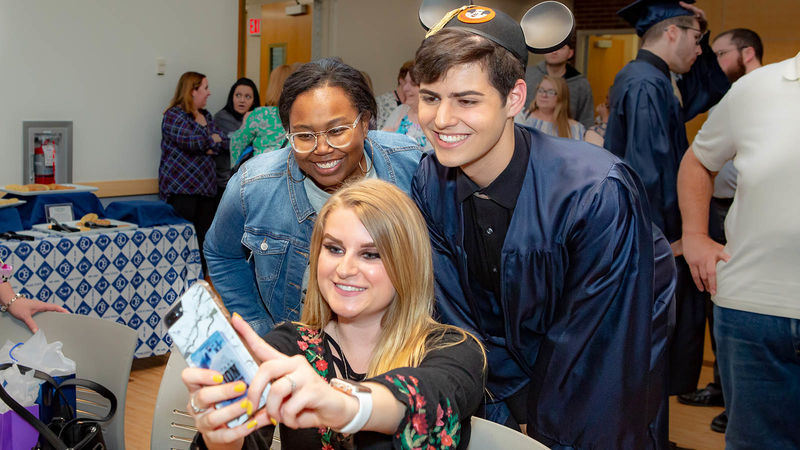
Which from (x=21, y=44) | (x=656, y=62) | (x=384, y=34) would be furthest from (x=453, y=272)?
(x=384, y=34)

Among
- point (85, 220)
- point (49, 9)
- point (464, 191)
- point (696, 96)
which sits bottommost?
point (85, 220)

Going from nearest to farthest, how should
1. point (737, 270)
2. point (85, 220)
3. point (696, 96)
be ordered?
point (737, 270) → point (696, 96) → point (85, 220)

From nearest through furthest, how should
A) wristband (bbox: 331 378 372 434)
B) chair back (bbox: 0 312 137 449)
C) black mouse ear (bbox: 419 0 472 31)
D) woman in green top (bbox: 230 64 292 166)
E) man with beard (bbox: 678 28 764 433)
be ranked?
wristband (bbox: 331 378 372 434)
black mouse ear (bbox: 419 0 472 31)
chair back (bbox: 0 312 137 449)
man with beard (bbox: 678 28 764 433)
woman in green top (bbox: 230 64 292 166)

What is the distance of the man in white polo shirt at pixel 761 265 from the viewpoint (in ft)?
6.79

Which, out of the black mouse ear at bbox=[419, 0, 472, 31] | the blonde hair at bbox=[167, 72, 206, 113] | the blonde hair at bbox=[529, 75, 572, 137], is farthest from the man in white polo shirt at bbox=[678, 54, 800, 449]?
the blonde hair at bbox=[167, 72, 206, 113]

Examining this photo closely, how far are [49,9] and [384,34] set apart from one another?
4.23 metres

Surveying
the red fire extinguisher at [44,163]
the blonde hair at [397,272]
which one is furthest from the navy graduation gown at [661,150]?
the red fire extinguisher at [44,163]

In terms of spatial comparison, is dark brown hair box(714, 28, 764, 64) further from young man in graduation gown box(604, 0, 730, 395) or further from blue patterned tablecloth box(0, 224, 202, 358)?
blue patterned tablecloth box(0, 224, 202, 358)

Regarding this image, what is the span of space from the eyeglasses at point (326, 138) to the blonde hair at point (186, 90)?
4223 mm

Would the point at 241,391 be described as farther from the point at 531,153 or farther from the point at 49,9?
the point at 49,9

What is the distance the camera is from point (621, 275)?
158 cm

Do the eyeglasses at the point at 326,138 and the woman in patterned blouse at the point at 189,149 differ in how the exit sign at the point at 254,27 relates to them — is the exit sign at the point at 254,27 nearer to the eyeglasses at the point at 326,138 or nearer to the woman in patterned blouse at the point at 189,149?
the woman in patterned blouse at the point at 189,149

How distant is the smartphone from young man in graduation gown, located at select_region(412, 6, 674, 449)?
0.73 m

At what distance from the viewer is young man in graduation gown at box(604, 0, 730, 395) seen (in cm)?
319
